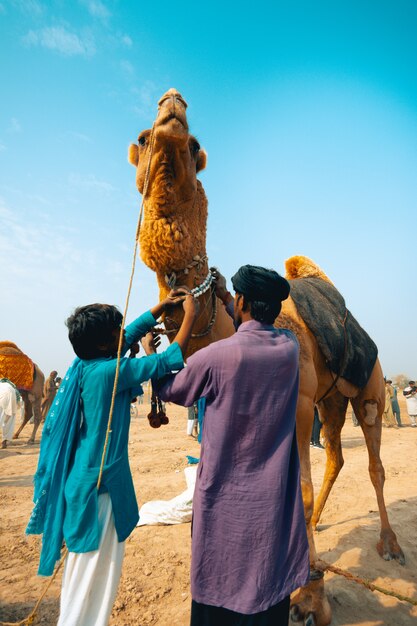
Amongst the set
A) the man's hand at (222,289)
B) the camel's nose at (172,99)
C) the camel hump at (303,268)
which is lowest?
the man's hand at (222,289)

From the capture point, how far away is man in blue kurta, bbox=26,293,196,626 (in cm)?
171

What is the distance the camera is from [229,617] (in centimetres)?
166

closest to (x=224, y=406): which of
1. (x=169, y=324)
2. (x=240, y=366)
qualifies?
(x=240, y=366)

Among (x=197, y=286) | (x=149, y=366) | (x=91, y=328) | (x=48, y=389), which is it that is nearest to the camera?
(x=149, y=366)

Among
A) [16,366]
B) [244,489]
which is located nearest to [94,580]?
[244,489]

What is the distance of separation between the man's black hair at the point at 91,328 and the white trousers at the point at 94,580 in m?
0.70

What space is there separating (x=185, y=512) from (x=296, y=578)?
3234 mm

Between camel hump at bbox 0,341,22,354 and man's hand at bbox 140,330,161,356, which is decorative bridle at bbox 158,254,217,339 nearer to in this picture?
man's hand at bbox 140,330,161,356

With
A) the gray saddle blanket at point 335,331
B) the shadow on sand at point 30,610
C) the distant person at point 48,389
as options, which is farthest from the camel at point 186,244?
the distant person at point 48,389

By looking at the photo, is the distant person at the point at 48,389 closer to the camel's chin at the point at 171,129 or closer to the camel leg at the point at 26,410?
the camel leg at the point at 26,410

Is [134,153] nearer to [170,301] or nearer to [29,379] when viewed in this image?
[170,301]

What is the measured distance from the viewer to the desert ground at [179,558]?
2.87m

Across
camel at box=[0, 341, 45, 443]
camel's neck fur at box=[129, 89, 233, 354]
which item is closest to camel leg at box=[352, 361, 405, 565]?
camel's neck fur at box=[129, 89, 233, 354]

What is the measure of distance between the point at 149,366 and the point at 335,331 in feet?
7.54
